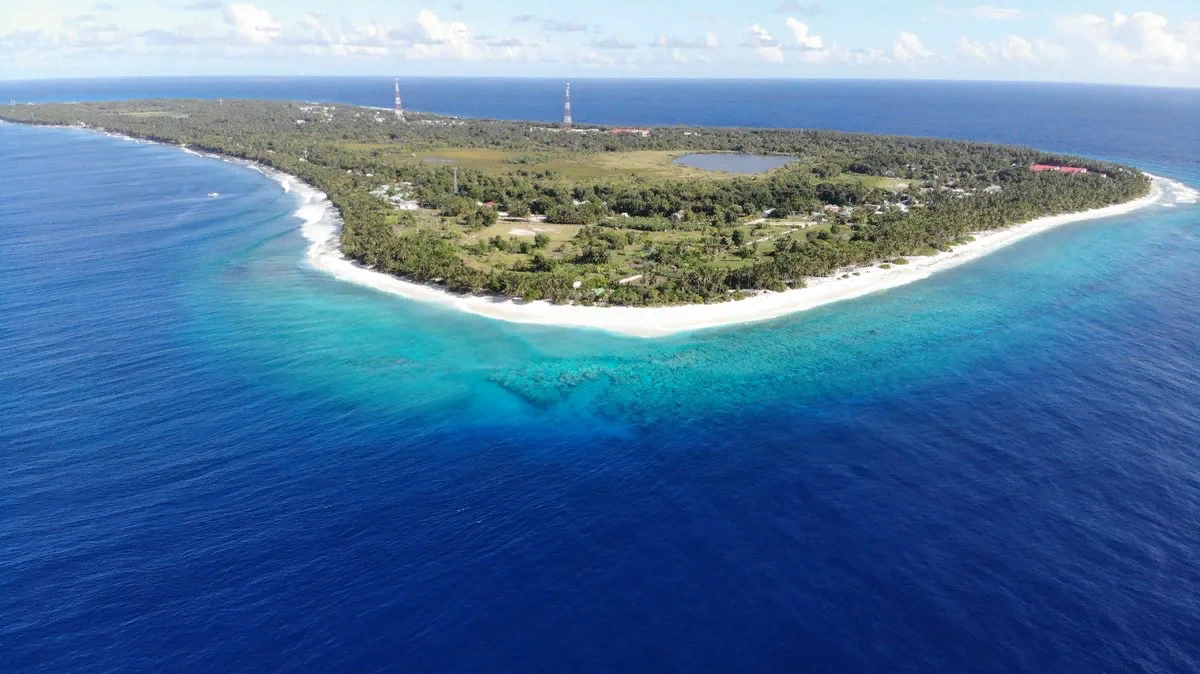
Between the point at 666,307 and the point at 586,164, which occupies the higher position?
the point at 586,164

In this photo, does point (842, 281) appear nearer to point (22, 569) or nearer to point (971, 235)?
point (971, 235)

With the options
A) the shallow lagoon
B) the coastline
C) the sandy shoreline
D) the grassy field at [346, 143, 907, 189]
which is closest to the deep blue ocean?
the sandy shoreline

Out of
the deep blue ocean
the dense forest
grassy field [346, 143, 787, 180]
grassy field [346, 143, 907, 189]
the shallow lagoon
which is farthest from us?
the shallow lagoon

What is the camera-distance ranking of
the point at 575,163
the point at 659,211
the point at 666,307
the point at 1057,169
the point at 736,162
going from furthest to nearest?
1. the point at 736,162
2. the point at 575,163
3. the point at 1057,169
4. the point at 659,211
5. the point at 666,307

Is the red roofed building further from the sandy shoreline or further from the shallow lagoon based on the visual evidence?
the sandy shoreline

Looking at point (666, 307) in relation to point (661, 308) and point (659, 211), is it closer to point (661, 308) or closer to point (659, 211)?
point (661, 308)

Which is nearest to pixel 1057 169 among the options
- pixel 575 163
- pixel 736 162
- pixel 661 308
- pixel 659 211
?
pixel 736 162

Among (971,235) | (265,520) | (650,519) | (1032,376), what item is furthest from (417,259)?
(971,235)
